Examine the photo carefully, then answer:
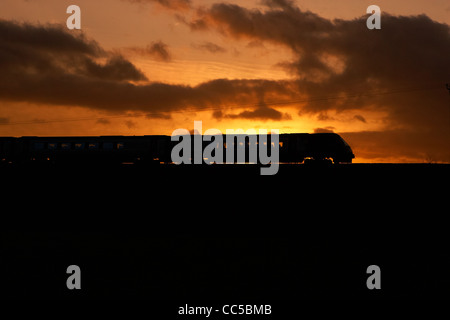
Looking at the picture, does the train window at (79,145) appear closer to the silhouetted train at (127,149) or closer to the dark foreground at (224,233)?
the silhouetted train at (127,149)

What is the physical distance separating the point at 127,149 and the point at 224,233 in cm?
3532

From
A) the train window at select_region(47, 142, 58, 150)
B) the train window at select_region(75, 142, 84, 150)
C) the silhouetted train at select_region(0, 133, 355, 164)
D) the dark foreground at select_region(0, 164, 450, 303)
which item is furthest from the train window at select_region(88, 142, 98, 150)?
the dark foreground at select_region(0, 164, 450, 303)

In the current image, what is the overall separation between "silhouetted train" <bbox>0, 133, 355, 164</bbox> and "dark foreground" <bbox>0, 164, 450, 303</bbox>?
1979 cm

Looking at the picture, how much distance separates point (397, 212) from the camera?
25.7 meters

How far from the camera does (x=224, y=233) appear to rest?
2569 cm

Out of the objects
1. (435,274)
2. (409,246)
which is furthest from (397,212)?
(435,274)

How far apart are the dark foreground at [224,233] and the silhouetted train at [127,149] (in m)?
19.8

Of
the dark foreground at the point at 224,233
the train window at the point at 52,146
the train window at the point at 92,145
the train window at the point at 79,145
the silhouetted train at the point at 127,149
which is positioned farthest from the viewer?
the train window at the point at 52,146

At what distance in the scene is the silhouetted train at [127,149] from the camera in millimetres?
51812

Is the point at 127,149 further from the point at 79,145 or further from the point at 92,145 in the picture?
the point at 79,145

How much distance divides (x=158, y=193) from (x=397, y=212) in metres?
12.8

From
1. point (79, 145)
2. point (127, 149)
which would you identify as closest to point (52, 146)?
point (79, 145)

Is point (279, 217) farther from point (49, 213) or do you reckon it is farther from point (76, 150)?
point (76, 150)

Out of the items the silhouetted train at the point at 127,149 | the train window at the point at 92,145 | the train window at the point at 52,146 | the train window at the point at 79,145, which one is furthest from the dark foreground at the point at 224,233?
the train window at the point at 52,146
